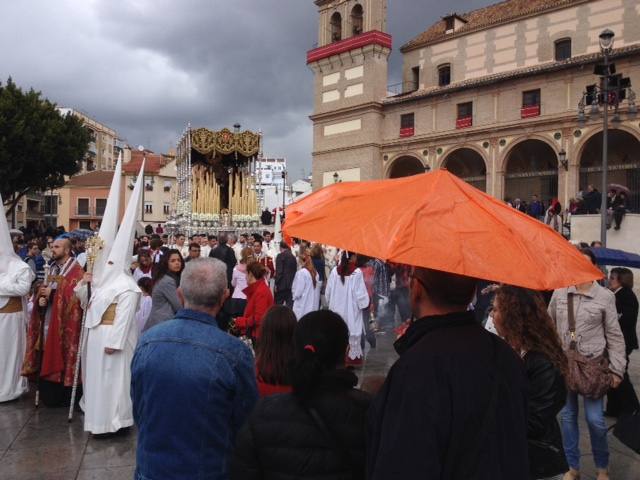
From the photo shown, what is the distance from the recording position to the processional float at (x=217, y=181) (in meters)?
21.2

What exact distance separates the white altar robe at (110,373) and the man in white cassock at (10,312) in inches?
61.3

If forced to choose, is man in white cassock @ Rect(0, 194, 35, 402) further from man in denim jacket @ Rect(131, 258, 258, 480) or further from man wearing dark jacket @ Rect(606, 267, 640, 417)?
man wearing dark jacket @ Rect(606, 267, 640, 417)

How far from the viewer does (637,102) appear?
25438mm

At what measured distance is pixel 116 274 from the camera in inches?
231

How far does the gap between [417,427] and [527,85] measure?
1196 inches

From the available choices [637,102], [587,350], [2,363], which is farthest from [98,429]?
[637,102]

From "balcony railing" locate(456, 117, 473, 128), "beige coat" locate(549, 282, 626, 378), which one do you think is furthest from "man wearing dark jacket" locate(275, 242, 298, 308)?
"balcony railing" locate(456, 117, 473, 128)

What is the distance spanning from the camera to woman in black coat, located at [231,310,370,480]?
212cm

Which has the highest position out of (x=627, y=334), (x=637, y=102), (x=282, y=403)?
(x=637, y=102)

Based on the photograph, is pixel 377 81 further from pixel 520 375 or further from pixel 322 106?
pixel 520 375

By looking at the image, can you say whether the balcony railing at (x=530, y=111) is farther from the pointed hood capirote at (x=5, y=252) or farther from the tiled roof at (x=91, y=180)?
the tiled roof at (x=91, y=180)

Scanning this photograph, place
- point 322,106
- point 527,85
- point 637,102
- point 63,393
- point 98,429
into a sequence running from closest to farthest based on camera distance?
point 98,429 < point 63,393 < point 637,102 < point 527,85 < point 322,106

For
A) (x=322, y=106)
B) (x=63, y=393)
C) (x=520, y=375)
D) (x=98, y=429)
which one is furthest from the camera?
(x=322, y=106)

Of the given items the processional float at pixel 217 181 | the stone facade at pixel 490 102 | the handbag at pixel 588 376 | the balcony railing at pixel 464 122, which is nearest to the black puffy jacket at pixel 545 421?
the handbag at pixel 588 376
